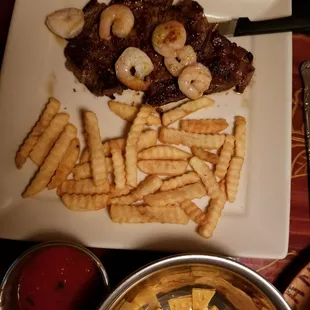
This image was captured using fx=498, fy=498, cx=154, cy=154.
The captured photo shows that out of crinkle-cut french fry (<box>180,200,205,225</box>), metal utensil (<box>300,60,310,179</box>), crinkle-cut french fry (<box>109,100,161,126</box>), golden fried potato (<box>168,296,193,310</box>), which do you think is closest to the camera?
golden fried potato (<box>168,296,193,310</box>)

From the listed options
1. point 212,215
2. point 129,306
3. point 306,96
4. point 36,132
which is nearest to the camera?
point 129,306

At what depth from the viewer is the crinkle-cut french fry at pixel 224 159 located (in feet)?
6.45

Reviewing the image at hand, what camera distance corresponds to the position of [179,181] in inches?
76.6

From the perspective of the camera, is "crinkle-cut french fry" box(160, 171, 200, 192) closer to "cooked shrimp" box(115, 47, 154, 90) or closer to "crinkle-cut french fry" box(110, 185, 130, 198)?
"crinkle-cut french fry" box(110, 185, 130, 198)

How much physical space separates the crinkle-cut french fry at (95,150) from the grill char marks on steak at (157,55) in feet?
0.52

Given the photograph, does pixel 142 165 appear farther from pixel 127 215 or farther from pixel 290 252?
pixel 290 252

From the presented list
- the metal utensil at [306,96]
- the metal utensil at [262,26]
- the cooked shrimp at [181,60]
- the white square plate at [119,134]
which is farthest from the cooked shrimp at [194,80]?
the metal utensil at [306,96]

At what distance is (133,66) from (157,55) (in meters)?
0.12

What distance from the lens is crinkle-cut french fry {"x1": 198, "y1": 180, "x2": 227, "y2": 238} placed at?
74.4 inches

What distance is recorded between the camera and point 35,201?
2.00 m

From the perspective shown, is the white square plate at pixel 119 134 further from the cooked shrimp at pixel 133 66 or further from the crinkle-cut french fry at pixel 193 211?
the cooked shrimp at pixel 133 66

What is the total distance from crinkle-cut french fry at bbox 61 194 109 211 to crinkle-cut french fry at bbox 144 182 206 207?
0.17 m

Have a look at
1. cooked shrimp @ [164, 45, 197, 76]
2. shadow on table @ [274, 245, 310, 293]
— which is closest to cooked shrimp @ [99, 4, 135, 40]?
cooked shrimp @ [164, 45, 197, 76]

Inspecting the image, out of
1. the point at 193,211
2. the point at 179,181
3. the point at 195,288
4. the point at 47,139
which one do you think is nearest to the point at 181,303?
the point at 195,288
